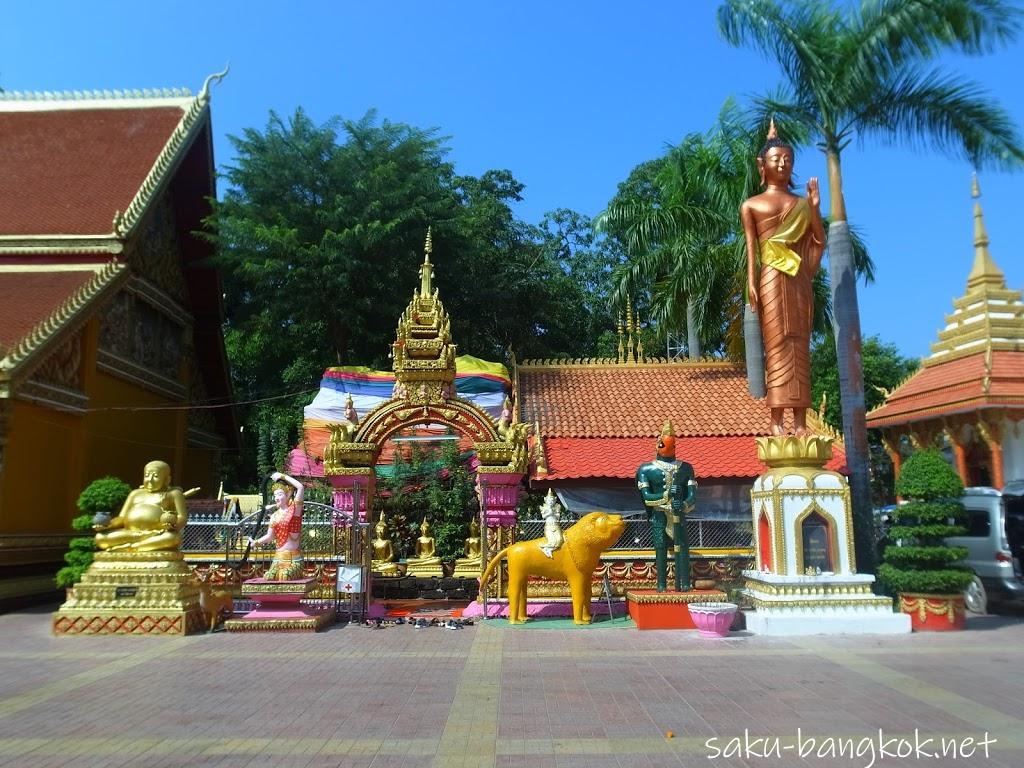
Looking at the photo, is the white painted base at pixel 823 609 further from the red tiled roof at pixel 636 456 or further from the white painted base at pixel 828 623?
the red tiled roof at pixel 636 456

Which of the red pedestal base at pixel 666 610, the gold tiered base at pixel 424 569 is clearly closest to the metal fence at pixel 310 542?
the gold tiered base at pixel 424 569

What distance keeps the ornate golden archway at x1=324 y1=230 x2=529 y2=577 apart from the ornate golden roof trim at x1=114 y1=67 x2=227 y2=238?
664cm

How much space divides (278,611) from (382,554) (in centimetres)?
375

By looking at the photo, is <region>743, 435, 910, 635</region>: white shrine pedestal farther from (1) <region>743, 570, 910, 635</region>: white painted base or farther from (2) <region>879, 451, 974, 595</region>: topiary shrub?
(2) <region>879, 451, 974, 595</region>: topiary shrub

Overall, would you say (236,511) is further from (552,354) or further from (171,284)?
(552,354)

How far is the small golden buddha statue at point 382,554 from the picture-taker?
13211mm

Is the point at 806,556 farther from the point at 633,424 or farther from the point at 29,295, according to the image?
the point at 29,295

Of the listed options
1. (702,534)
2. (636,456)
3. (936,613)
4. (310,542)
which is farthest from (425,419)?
(936,613)

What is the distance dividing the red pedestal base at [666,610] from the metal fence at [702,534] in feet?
7.47

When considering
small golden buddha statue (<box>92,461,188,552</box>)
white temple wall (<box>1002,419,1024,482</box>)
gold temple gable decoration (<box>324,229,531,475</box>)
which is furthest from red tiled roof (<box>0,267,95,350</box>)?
white temple wall (<box>1002,419,1024,482</box>)

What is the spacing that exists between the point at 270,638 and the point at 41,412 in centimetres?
683

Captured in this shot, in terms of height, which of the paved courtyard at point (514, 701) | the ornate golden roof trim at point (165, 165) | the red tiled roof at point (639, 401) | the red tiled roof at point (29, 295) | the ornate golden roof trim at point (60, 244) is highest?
the ornate golden roof trim at point (165, 165)

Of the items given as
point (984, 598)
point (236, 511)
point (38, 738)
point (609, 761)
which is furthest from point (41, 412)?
point (984, 598)

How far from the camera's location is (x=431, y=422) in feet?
41.5
